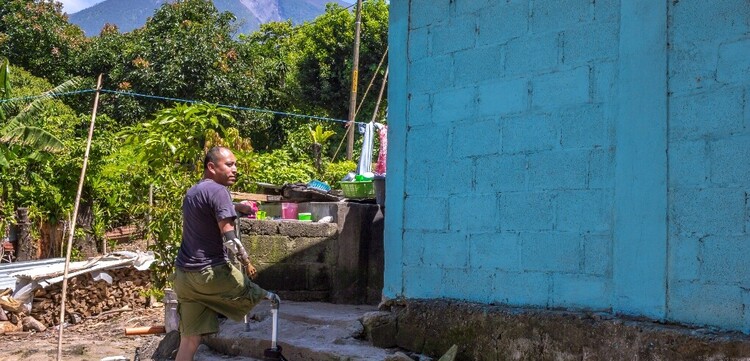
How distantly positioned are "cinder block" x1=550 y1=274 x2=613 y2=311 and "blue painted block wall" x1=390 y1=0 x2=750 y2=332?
1 centimetres

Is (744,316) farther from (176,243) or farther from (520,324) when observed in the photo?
(176,243)

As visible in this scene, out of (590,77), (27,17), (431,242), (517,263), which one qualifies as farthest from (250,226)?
(27,17)

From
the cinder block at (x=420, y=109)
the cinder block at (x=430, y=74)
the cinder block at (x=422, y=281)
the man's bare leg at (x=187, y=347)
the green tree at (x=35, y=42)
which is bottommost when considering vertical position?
the man's bare leg at (x=187, y=347)

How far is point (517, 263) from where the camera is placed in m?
5.45

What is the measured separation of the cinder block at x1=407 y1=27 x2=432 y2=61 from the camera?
6.17 metres

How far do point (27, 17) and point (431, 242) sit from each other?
68.2 ft

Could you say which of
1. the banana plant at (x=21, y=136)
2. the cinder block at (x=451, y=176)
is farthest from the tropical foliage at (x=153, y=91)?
the cinder block at (x=451, y=176)

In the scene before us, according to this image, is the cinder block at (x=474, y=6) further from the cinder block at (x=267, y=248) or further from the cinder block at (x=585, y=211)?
the cinder block at (x=267, y=248)

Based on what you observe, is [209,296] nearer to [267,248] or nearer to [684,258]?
[267,248]

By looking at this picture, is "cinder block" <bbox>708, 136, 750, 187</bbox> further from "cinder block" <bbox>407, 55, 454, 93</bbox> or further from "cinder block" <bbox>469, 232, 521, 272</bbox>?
"cinder block" <bbox>407, 55, 454, 93</bbox>

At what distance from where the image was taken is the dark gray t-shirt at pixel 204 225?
5.62 metres

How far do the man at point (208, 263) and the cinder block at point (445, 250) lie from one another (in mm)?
1067

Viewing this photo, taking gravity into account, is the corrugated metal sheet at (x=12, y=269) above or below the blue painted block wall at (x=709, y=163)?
below

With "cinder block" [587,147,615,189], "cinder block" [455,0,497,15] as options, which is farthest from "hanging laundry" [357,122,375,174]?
"cinder block" [587,147,615,189]
